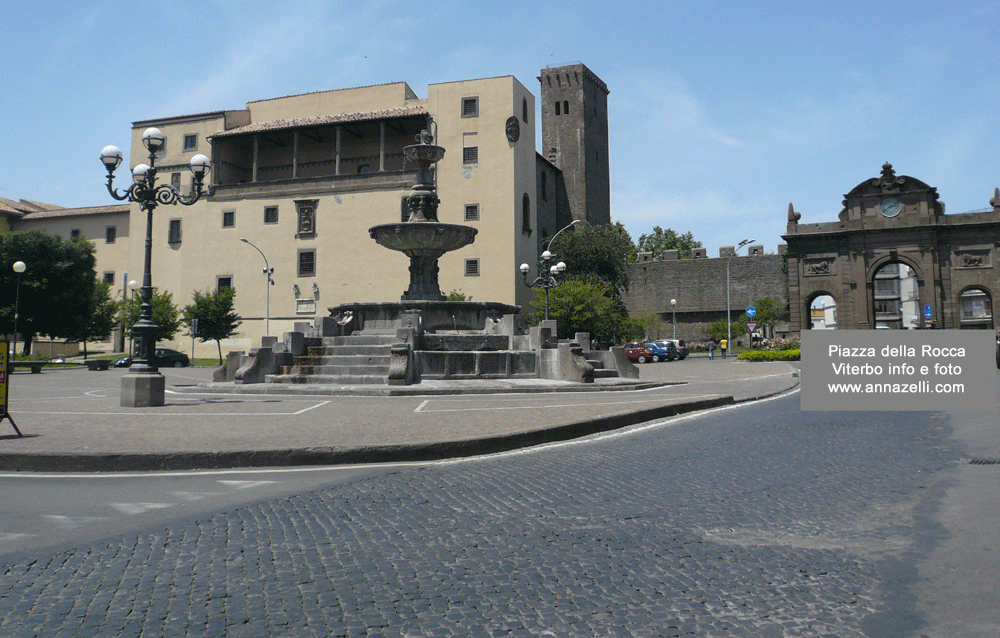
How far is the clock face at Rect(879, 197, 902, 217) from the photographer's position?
59.1 meters

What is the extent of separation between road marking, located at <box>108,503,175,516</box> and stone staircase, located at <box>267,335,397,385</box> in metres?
11.5

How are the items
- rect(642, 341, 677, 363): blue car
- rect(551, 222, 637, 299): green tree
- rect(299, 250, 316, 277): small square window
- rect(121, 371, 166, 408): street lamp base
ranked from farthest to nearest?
rect(551, 222, 637, 299): green tree, rect(299, 250, 316, 277): small square window, rect(642, 341, 677, 363): blue car, rect(121, 371, 166, 408): street lamp base

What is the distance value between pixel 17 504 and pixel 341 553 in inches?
121

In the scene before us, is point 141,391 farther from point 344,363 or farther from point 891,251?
point 891,251

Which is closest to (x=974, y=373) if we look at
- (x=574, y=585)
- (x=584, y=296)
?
(x=574, y=585)

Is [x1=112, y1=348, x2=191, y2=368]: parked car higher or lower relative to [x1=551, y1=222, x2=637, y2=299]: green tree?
lower

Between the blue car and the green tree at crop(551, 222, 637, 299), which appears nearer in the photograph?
the blue car

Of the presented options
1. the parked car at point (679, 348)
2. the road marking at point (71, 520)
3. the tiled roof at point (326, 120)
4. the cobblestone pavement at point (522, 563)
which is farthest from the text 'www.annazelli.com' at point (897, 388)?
the tiled roof at point (326, 120)

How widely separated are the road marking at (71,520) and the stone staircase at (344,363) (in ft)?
39.1

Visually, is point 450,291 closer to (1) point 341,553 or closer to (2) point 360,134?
(2) point 360,134

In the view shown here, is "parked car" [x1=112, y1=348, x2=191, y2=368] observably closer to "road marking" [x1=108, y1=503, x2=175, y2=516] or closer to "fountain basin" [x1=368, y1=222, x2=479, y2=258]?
"fountain basin" [x1=368, y1=222, x2=479, y2=258]

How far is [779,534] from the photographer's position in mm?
4355

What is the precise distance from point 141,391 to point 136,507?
8.01 meters

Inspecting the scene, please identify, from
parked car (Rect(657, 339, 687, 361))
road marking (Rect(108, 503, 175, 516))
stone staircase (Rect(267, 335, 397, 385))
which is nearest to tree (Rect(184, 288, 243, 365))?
parked car (Rect(657, 339, 687, 361))
